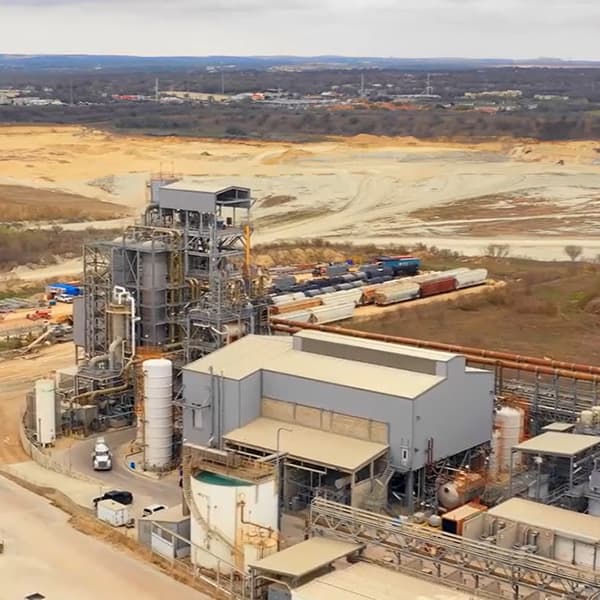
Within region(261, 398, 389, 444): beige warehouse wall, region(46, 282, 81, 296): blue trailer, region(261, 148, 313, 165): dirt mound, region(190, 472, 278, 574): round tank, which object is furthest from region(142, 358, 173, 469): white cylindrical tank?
region(261, 148, 313, 165): dirt mound

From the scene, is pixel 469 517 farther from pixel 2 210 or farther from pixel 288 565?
pixel 2 210

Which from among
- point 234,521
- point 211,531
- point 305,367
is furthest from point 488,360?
point 211,531

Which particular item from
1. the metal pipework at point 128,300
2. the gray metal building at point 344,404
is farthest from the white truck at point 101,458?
the metal pipework at point 128,300

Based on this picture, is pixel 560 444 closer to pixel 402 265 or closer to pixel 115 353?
pixel 115 353

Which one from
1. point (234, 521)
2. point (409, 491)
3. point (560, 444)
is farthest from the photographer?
point (409, 491)

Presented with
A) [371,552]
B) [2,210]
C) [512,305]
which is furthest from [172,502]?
[2,210]

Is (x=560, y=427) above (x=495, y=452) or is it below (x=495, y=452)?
above

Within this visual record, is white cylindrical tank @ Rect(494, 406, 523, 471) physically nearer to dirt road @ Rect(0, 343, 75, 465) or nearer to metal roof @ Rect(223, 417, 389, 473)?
metal roof @ Rect(223, 417, 389, 473)
